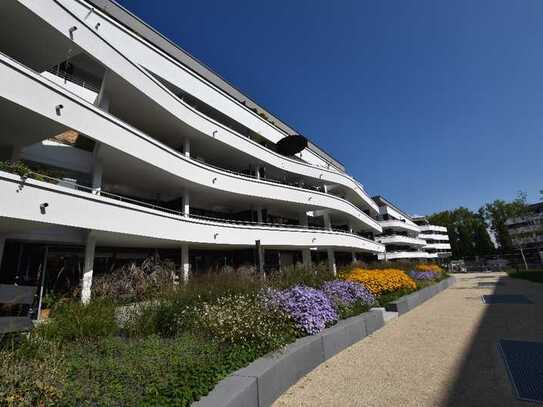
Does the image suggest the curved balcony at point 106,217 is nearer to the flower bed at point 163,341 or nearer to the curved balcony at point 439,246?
the flower bed at point 163,341

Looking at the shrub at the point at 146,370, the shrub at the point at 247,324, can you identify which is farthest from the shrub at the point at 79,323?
the shrub at the point at 247,324

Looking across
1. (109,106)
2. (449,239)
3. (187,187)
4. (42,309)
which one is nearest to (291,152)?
(187,187)

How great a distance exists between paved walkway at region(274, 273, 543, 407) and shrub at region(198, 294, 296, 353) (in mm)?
776

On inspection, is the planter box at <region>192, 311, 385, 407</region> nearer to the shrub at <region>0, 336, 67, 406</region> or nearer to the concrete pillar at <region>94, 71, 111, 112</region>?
the shrub at <region>0, 336, 67, 406</region>

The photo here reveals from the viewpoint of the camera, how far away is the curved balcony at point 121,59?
10.7m

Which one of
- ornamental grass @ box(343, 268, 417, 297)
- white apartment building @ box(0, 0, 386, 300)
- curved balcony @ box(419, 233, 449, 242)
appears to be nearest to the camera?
white apartment building @ box(0, 0, 386, 300)

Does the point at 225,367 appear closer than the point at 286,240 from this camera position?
Yes

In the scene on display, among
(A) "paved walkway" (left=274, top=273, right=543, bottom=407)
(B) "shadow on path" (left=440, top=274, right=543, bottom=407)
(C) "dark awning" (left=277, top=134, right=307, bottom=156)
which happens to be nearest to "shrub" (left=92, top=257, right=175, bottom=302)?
(A) "paved walkway" (left=274, top=273, right=543, bottom=407)

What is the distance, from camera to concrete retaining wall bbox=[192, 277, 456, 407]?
3389 millimetres

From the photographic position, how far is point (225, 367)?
4.04 meters

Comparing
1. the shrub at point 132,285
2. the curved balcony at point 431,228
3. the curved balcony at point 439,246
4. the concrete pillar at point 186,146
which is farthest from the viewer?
the curved balcony at point 431,228

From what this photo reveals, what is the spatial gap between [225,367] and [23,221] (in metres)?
8.49

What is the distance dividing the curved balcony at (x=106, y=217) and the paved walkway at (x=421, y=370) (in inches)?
350

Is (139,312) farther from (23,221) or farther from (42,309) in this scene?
(42,309)
